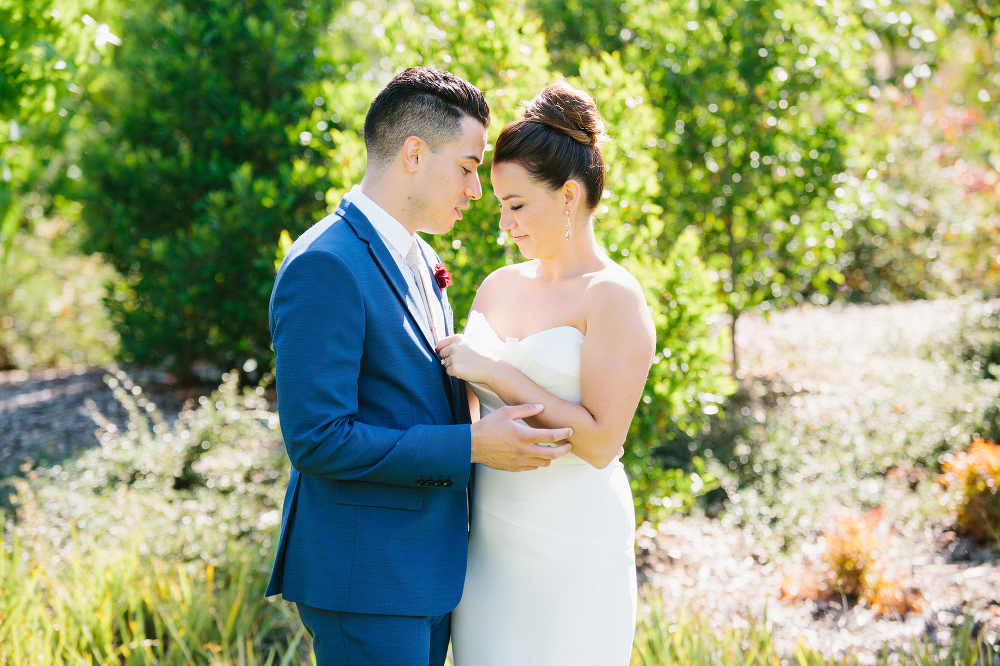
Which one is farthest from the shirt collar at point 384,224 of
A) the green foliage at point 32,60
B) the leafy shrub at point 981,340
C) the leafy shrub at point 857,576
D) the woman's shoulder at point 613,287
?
the leafy shrub at point 981,340

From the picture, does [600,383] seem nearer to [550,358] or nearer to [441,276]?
[550,358]

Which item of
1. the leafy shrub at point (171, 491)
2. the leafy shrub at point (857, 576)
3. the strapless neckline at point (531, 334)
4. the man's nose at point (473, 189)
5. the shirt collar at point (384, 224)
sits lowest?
the leafy shrub at point (857, 576)

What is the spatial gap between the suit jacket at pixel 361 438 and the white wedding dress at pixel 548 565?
0.27 m

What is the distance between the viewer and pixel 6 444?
21.3 feet

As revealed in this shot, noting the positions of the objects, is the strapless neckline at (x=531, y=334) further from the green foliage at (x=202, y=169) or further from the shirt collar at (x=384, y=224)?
the green foliage at (x=202, y=169)

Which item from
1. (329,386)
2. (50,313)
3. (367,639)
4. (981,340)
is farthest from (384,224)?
(50,313)

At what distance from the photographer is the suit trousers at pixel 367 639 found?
1964 mm

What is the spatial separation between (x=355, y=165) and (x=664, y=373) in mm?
2202

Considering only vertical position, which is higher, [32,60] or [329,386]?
[32,60]

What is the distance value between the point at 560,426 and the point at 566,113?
104 centimetres

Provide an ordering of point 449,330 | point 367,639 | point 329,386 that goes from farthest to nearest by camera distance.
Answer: point 449,330, point 367,639, point 329,386

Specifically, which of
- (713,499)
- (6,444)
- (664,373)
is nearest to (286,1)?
(6,444)

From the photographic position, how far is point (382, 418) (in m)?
2.00

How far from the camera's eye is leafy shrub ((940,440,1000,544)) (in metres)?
4.49
